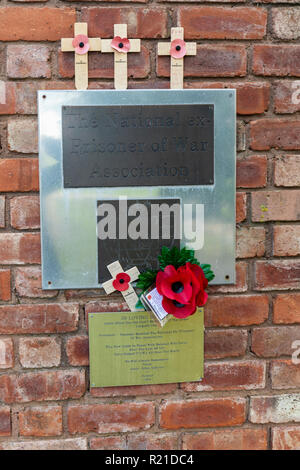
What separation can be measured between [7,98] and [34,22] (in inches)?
8.1

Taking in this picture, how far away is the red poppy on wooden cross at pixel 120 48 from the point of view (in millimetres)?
1051

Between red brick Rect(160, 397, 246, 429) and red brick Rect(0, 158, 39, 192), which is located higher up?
red brick Rect(0, 158, 39, 192)

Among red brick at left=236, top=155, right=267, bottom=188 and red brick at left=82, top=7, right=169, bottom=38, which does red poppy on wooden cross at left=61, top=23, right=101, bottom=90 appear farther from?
red brick at left=236, top=155, right=267, bottom=188

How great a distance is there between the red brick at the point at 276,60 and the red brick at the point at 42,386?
38.4 inches

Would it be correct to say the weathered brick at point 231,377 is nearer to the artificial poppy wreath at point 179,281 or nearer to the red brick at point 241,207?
the artificial poppy wreath at point 179,281

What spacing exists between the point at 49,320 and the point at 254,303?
0.58 meters

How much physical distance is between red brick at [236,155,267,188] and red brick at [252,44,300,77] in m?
0.23

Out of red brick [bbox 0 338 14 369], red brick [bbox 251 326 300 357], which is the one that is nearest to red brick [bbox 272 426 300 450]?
red brick [bbox 251 326 300 357]

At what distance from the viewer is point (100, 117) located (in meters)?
1.07

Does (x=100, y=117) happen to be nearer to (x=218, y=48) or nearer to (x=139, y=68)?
(x=139, y=68)

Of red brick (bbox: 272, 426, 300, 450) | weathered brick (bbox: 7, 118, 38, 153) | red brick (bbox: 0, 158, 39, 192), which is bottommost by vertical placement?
red brick (bbox: 272, 426, 300, 450)

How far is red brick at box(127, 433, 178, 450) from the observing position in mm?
1150

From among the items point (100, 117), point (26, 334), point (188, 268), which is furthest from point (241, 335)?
point (100, 117)

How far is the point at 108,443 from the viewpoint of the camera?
3.76 ft
